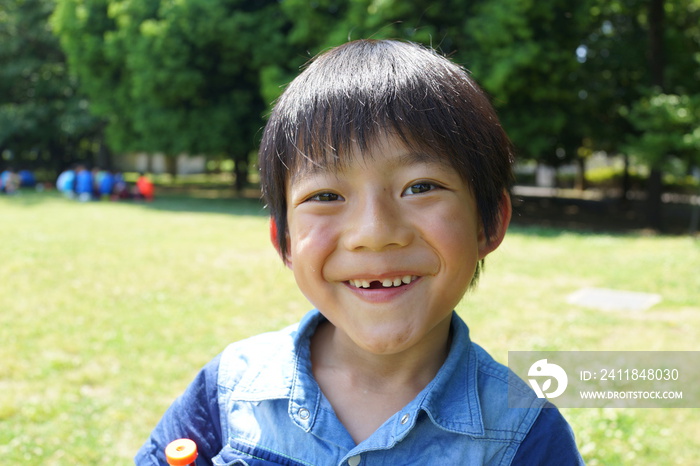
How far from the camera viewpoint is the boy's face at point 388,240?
3.82 ft

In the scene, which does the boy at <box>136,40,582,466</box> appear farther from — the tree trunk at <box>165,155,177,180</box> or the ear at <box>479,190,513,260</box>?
the tree trunk at <box>165,155,177,180</box>

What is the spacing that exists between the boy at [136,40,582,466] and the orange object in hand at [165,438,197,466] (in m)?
0.12

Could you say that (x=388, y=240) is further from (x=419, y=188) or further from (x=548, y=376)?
(x=548, y=376)

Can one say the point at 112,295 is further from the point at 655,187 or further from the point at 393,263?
the point at 655,187

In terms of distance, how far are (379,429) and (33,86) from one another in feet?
96.2

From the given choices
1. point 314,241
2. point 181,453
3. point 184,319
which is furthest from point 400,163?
point 184,319

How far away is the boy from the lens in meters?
1.18

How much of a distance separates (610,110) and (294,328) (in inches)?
660

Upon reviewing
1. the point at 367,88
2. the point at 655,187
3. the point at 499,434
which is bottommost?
the point at 655,187

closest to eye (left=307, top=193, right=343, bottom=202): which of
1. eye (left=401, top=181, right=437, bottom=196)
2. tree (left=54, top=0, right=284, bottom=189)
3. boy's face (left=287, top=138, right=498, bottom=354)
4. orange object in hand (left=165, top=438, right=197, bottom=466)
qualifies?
boy's face (left=287, top=138, right=498, bottom=354)

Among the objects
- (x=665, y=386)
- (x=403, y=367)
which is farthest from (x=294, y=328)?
(x=665, y=386)

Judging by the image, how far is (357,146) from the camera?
1.19m

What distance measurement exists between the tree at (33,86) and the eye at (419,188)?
25595 mm

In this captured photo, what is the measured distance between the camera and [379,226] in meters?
1.13
